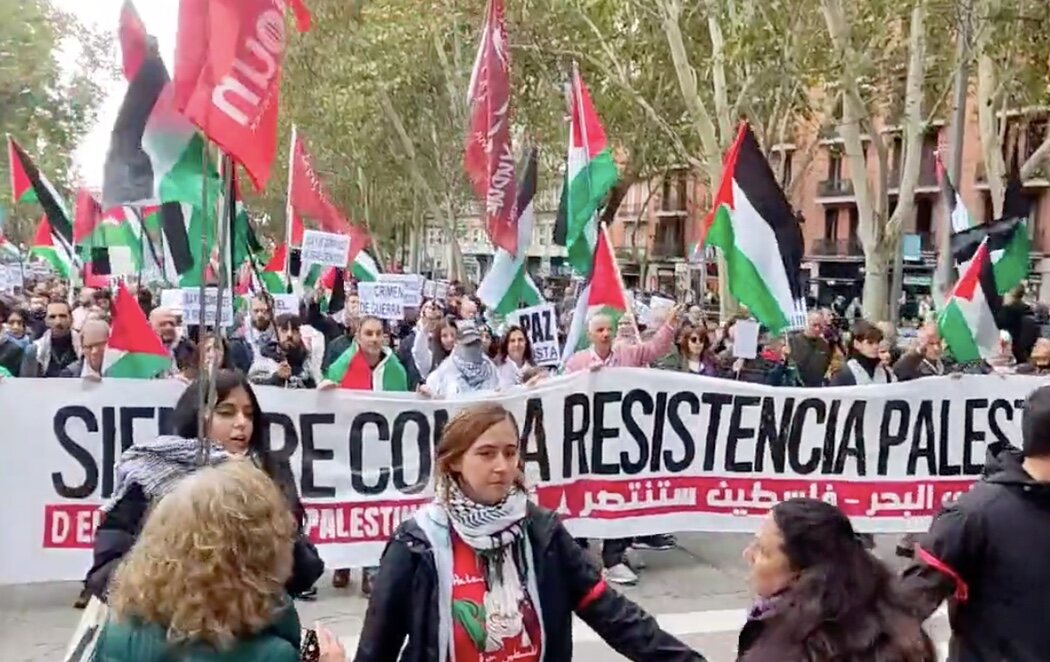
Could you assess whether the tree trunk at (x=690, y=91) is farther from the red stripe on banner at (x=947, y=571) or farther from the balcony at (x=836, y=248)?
the balcony at (x=836, y=248)

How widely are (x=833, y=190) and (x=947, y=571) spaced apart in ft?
196

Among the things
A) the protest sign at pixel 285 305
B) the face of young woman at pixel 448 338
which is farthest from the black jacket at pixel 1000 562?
the protest sign at pixel 285 305

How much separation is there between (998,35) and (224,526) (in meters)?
14.7

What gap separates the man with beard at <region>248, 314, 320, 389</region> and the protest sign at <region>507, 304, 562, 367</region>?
1680 mm

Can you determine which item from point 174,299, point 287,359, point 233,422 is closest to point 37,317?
point 174,299

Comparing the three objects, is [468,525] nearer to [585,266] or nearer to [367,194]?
[585,266]

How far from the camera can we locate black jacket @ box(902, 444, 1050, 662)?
2822mm

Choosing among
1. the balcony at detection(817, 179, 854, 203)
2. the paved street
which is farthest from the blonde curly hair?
the balcony at detection(817, 179, 854, 203)

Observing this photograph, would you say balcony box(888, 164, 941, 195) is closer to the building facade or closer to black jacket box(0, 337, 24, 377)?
the building facade

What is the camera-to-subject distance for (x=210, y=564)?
6.61 feet

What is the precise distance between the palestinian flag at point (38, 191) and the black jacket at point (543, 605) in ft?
37.6

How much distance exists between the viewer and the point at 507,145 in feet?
30.6

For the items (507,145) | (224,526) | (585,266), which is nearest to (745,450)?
(585,266)

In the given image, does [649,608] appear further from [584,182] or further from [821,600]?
[821,600]
